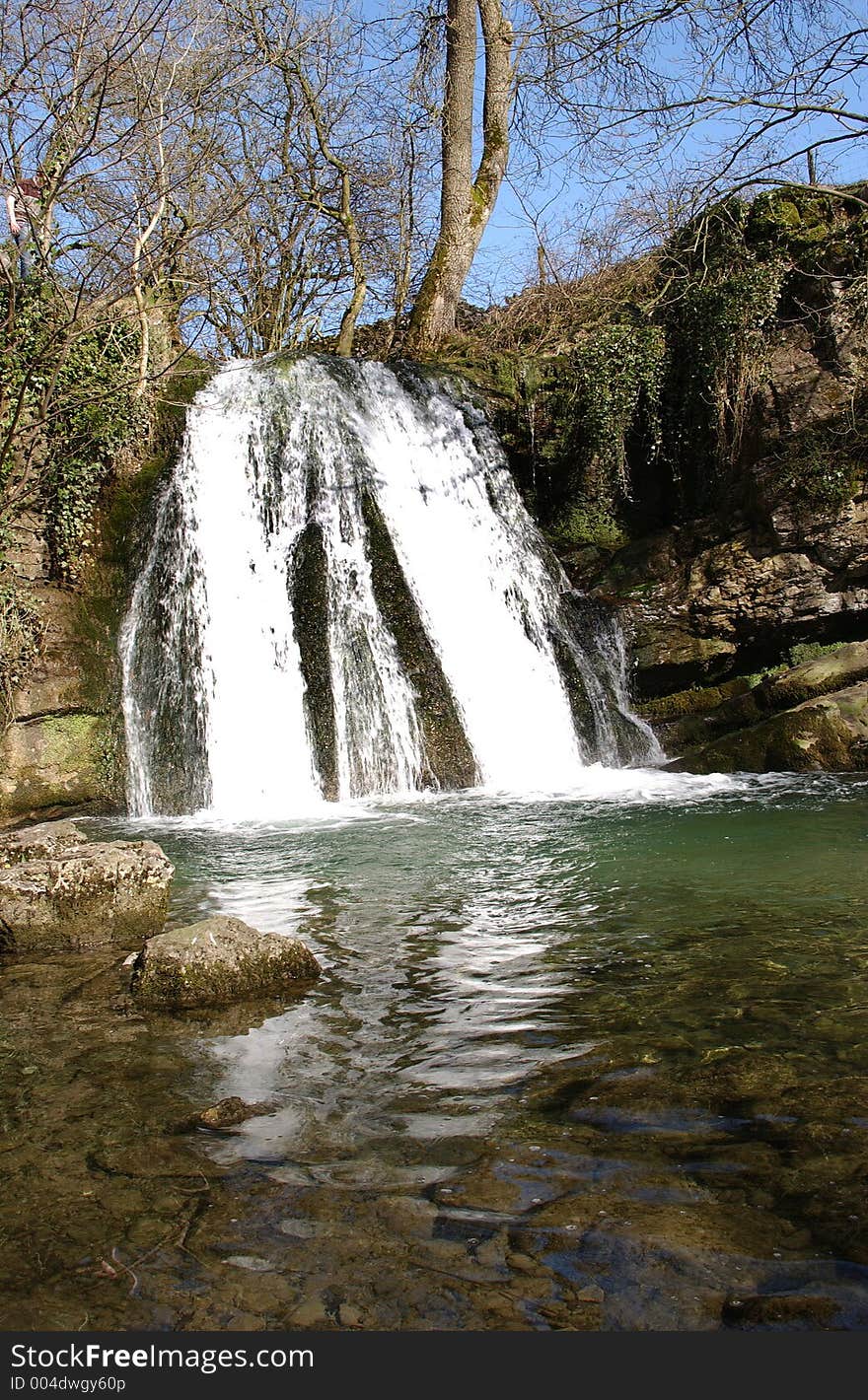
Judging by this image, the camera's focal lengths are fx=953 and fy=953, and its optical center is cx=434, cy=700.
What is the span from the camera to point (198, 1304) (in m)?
1.95

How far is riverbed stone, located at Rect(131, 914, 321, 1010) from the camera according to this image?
3809 mm

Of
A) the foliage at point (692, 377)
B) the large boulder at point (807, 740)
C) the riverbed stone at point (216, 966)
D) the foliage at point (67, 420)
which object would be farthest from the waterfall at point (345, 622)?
the riverbed stone at point (216, 966)

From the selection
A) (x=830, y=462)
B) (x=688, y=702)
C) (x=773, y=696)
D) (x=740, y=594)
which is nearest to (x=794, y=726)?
(x=773, y=696)

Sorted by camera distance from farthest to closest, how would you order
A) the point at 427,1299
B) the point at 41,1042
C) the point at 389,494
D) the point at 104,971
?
the point at 389,494 < the point at 104,971 < the point at 41,1042 < the point at 427,1299

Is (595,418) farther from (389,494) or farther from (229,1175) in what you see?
(229,1175)

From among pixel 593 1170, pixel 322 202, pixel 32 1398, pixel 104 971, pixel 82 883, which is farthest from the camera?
pixel 322 202

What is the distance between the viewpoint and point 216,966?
12.6 feet

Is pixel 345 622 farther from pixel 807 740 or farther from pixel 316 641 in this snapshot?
pixel 807 740

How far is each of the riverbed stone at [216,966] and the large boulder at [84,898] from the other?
2.94 ft

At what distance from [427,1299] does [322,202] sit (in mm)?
17939

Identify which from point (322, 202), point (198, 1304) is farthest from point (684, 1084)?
point (322, 202)

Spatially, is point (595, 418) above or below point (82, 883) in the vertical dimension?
above

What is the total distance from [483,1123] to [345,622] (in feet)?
25.8

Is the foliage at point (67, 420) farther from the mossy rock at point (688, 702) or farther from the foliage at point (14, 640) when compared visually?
the mossy rock at point (688, 702)
